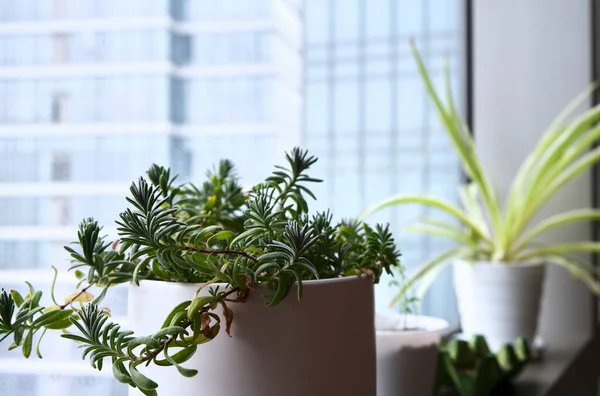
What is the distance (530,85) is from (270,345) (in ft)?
4.88

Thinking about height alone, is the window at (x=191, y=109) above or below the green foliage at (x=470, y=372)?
above

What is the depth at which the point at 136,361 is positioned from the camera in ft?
1.23

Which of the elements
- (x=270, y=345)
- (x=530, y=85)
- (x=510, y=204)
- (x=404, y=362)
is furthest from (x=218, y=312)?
(x=530, y=85)

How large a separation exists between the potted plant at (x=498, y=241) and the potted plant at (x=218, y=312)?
803 mm

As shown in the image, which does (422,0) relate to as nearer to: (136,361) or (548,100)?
(548,100)

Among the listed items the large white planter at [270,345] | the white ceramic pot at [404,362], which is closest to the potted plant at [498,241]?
the white ceramic pot at [404,362]

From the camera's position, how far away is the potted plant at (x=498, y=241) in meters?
1.31

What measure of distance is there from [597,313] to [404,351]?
1.56 m

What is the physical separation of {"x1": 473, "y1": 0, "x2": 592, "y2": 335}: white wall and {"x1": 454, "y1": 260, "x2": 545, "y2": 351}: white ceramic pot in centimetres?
43

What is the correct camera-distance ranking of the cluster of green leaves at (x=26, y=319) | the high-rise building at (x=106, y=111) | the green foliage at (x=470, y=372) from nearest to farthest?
the cluster of green leaves at (x=26, y=319)
the high-rise building at (x=106, y=111)
the green foliage at (x=470, y=372)

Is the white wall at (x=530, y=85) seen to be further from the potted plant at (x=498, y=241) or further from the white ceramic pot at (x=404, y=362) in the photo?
the white ceramic pot at (x=404, y=362)

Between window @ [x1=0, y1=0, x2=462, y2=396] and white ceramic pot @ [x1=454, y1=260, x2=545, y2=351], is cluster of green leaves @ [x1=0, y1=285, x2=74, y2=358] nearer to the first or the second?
window @ [x1=0, y1=0, x2=462, y2=396]

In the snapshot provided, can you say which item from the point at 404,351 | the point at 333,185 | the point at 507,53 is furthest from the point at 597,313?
the point at 404,351

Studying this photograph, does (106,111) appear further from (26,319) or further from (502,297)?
(502,297)
